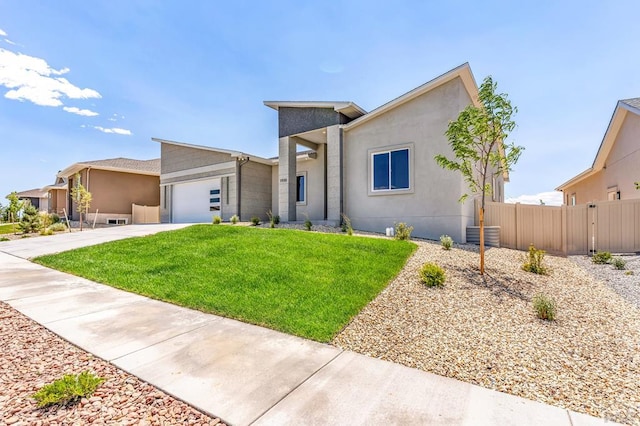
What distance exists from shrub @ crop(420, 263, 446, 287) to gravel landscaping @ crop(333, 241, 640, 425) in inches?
7.1

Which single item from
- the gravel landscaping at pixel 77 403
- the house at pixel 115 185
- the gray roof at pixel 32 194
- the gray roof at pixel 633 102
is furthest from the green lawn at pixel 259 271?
the gray roof at pixel 32 194

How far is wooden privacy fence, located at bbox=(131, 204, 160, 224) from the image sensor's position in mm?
23641

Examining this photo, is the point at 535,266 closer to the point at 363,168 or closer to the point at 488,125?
the point at 488,125

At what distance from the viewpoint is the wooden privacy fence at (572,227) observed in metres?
10.6

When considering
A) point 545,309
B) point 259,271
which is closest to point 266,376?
point 259,271

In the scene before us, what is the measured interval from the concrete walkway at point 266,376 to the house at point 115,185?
21.3 metres

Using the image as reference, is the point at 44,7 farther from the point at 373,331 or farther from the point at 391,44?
the point at 373,331

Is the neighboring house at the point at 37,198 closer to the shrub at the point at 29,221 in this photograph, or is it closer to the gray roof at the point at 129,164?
the gray roof at the point at 129,164

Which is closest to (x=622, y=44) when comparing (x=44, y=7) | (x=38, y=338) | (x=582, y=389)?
(x=582, y=389)

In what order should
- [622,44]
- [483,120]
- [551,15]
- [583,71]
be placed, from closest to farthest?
1. [483,120]
2. [551,15]
3. [622,44]
4. [583,71]

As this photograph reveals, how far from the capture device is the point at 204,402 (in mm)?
2602

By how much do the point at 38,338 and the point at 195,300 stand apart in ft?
6.74

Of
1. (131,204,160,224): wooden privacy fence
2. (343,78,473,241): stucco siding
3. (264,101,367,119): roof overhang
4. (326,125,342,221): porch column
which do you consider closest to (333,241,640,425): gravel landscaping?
(343,78,473,241): stucco siding

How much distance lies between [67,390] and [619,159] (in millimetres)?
22062
